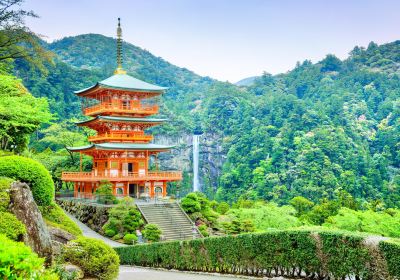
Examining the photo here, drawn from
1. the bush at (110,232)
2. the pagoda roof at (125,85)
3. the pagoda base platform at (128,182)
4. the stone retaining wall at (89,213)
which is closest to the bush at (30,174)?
the bush at (110,232)

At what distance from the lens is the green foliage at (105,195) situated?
2920 centimetres

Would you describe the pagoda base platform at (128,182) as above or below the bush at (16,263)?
below

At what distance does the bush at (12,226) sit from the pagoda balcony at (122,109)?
78.9ft

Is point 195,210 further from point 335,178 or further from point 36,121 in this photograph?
point 335,178

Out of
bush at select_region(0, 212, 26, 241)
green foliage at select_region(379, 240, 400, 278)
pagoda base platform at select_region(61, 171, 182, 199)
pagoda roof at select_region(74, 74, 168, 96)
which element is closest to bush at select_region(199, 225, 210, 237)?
pagoda base platform at select_region(61, 171, 182, 199)

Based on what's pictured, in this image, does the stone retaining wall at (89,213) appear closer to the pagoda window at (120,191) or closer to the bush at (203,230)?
the pagoda window at (120,191)

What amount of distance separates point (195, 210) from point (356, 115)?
2036 inches

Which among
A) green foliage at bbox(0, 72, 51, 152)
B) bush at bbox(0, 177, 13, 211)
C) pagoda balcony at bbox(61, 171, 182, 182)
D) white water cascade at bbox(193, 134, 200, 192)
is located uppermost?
green foliage at bbox(0, 72, 51, 152)

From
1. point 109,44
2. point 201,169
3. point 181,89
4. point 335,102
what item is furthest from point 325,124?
point 109,44

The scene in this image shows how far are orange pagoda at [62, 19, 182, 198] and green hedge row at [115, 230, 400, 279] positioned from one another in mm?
16129

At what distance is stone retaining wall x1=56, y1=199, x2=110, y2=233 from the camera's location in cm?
2859

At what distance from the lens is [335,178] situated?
55.6 metres

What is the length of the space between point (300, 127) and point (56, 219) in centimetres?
5445

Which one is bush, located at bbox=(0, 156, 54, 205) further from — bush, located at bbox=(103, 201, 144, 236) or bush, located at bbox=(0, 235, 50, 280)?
bush, located at bbox=(103, 201, 144, 236)
